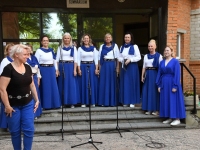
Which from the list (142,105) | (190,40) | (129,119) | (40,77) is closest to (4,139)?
(40,77)

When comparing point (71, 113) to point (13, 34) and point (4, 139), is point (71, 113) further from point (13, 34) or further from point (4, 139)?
Answer: point (13, 34)

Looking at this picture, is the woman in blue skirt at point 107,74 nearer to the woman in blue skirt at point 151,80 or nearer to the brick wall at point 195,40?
the woman in blue skirt at point 151,80

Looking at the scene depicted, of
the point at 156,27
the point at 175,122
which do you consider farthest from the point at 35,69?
the point at 156,27

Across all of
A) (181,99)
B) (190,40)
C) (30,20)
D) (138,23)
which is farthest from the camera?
(138,23)

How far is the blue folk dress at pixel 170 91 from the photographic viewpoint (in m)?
5.68

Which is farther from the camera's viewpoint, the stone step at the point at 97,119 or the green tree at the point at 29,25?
the green tree at the point at 29,25

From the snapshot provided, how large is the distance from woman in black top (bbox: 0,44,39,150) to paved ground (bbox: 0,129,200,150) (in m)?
1.16

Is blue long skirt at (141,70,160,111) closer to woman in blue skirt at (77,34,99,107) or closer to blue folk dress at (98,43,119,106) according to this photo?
blue folk dress at (98,43,119,106)

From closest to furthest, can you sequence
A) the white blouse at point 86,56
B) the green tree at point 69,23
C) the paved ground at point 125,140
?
the paved ground at point 125,140 → the white blouse at point 86,56 → the green tree at point 69,23

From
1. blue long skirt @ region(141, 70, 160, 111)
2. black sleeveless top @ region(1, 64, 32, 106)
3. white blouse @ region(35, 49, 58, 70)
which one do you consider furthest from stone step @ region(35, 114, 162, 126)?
black sleeveless top @ region(1, 64, 32, 106)

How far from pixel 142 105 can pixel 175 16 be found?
8.13 feet

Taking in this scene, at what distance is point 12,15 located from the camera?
7.12m

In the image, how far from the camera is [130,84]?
649 centimetres

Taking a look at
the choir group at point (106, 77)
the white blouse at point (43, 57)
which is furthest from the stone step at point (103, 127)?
the white blouse at point (43, 57)
